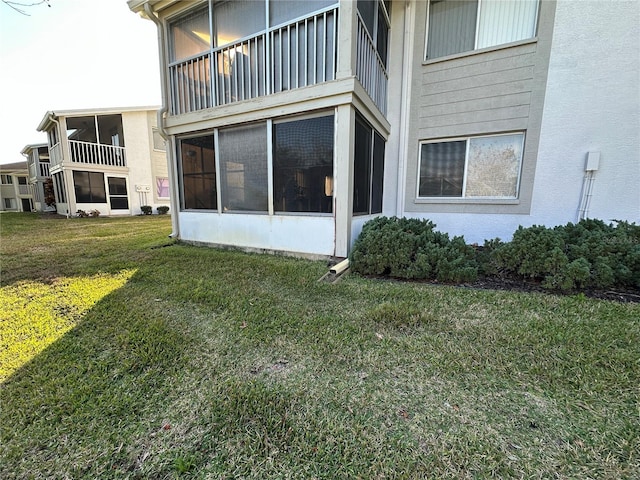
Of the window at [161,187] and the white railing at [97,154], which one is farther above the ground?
the white railing at [97,154]

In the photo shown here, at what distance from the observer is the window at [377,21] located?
4789mm

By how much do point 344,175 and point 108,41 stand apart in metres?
6.92

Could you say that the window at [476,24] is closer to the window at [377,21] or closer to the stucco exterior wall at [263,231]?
the window at [377,21]

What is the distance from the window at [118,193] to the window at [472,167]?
671 inches

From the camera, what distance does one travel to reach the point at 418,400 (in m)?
1.80

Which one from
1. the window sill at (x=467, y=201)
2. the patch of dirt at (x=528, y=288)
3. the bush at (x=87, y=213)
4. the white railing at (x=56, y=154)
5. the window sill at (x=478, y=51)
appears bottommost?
the patch of dirt at (x=528, y=288)

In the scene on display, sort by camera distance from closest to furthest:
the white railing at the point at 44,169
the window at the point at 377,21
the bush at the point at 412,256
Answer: the bush at the point at 412,256 < the window at the point at 377,21 < the white railing at the point at 44,169

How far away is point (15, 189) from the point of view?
1083 inches

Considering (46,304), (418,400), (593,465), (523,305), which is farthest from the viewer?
(46,304)

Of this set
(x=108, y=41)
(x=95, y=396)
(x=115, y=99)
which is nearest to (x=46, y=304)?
(x=95, y=396)

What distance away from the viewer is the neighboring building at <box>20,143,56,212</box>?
65.4 feet

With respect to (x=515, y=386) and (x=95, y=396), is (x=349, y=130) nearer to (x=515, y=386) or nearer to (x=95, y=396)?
(x=515, y=386)

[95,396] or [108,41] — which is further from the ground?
[108,41]

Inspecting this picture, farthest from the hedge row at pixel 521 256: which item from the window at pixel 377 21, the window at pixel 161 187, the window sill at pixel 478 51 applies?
the window at pixel 161 187
